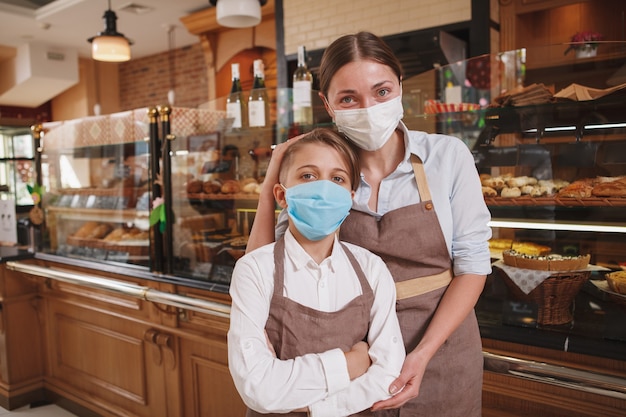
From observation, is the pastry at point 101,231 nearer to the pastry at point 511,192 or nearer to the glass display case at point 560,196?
the glass display case at point 560,196

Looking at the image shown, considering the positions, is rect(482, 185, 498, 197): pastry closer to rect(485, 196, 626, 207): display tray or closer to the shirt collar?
rect(485, 196, 626, 207): display tray

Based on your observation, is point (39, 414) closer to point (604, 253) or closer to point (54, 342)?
point (54, 342)

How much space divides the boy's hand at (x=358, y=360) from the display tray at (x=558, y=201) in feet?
3.13

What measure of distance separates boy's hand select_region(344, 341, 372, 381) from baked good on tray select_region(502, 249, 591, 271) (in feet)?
2.87

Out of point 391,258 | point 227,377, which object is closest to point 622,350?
point 391,258

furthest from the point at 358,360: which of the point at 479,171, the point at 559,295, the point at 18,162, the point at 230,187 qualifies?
the point at 18,162

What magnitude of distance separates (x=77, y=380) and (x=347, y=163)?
3.05 m

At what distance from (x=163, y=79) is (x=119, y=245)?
21.5 feet

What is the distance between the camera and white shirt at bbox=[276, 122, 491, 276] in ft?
3.95

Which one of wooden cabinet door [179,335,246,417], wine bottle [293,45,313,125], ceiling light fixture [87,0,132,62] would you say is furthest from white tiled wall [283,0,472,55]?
wooden cabinet door [179,335,246,417]

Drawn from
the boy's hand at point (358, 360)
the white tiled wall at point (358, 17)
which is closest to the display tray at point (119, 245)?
the boy's hand at point (358, 360)

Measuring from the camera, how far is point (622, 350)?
1.50 meters

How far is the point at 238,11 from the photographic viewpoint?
3781 millimetres

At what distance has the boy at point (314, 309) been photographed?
103 centimetres
